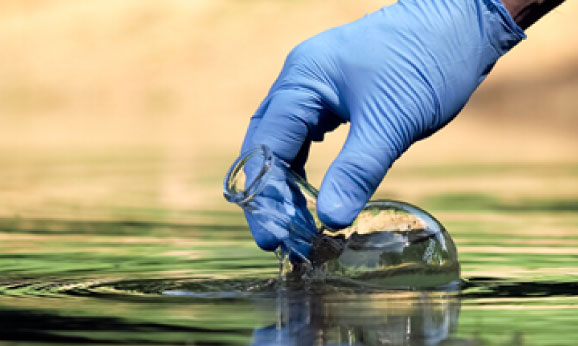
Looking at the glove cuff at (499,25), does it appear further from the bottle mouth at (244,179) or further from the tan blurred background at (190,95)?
the tan blurred background at (190,95)

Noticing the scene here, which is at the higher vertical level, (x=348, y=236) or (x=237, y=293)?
(x=348, y=236)

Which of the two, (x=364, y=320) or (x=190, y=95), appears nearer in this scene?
(x=364, y=320)

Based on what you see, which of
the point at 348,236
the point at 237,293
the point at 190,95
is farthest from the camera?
the point at 190,95

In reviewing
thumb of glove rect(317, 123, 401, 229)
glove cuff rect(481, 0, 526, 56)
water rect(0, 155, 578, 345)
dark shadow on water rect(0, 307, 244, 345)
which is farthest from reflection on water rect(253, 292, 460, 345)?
glove cuff rect(481, 0, 526, 56)

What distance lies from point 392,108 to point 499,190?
4907 mm

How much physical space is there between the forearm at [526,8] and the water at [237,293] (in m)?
0.75

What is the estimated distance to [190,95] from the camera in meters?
22.2

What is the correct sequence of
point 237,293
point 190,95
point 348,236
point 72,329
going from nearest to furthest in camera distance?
point 72,329 → point 237,293 → point 348,236 → point 190,95

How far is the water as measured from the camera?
2506 mm

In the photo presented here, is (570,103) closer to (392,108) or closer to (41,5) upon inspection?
(41,5)

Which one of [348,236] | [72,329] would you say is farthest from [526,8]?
[72,329]

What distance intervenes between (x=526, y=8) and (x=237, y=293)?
3.77 ft

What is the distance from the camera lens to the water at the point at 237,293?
2506 mm

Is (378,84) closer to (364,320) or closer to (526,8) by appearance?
(526,8)
